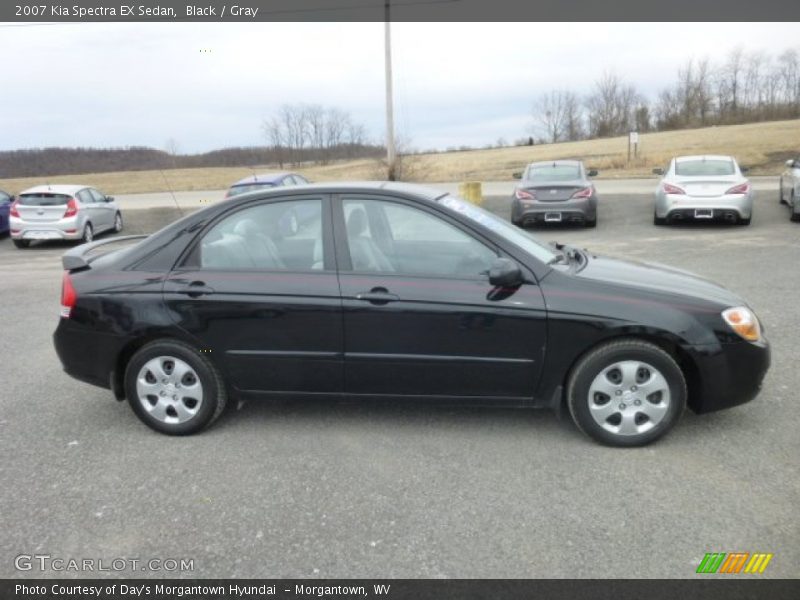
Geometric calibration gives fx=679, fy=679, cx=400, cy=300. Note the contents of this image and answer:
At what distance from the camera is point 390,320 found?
13.4 ft

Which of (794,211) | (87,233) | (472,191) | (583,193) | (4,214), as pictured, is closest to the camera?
(794,211)

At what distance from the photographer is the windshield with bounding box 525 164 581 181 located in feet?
50.8

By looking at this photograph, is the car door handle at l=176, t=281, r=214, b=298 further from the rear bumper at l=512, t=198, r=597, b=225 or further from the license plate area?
the license plate area

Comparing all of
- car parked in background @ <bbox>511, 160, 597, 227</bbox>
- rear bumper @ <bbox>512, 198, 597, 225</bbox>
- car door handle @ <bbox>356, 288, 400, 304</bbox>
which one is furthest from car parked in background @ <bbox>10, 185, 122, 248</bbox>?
car door handle @ <bbox>356, 288, 400, 304</bbox>

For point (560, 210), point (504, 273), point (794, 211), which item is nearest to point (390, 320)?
point (504, 273)

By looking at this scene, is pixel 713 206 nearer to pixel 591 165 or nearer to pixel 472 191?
pixel 472 191

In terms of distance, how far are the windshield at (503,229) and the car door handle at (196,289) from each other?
5.15 ft

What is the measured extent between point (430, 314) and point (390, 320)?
9.6 inches

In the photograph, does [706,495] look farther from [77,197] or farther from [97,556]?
[77,197]

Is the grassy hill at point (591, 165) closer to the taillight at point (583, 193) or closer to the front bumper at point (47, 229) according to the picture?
the taillight at point (583, 193)

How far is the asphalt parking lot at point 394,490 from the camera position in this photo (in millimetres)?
3025
